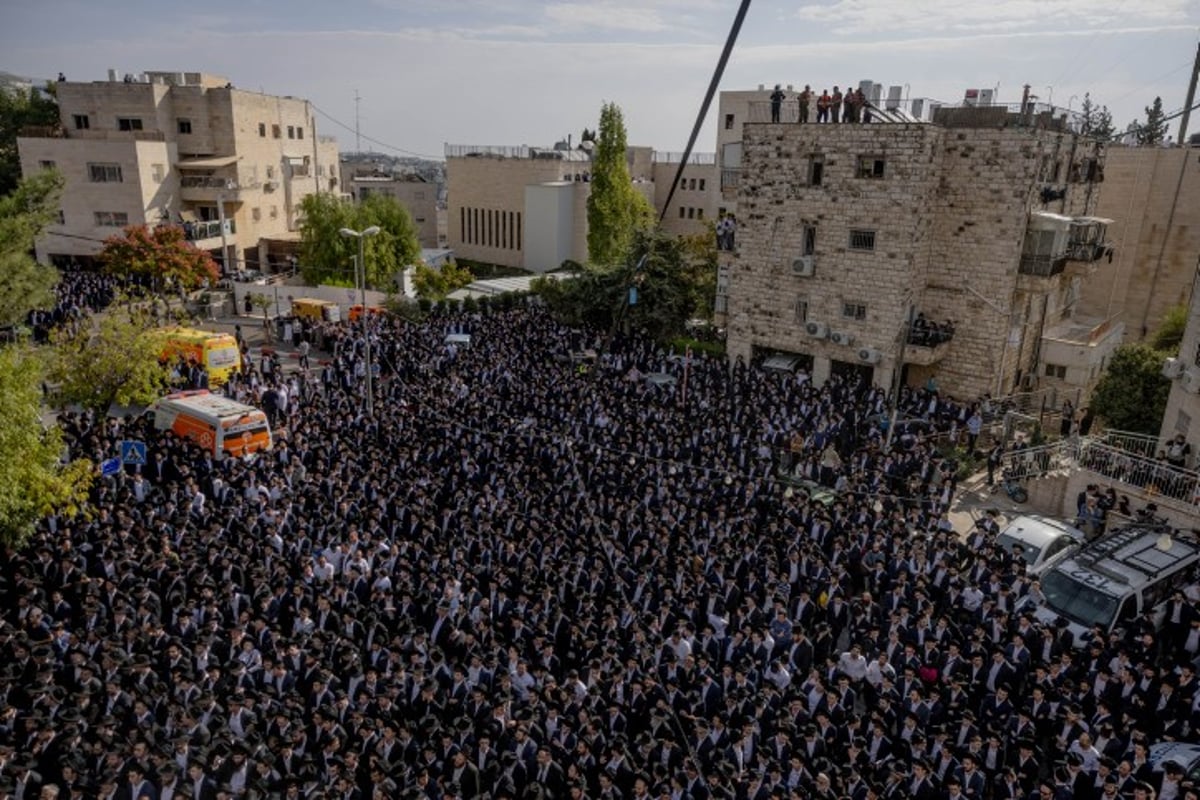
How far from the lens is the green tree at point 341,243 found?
3384 centimetres

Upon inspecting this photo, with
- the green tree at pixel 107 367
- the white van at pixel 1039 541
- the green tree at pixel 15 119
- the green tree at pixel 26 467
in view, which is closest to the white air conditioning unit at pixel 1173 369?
the white van at pixel 1039 541

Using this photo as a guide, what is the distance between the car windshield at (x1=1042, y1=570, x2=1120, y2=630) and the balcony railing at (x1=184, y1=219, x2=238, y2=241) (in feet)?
115

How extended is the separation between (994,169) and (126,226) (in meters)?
34.4

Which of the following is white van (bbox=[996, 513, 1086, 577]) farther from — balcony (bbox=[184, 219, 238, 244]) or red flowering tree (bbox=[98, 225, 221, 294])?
balcony (bbox=[184, 219, 238, 244])

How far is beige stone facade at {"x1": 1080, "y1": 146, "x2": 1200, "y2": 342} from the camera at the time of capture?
86.2 ft

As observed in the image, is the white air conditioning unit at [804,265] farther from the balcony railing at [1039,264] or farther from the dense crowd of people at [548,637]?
the dense crowd of people at [548,637]

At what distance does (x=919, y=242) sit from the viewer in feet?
67.8

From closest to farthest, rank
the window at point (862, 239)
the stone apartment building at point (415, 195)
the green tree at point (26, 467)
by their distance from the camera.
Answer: the green tree at point (26, 467)
the window at point (862, 239)
the stone apartment building at point (415, 195)

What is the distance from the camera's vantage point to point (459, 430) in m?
16.8

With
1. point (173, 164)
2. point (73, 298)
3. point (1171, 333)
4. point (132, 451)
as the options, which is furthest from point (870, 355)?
point (173, 164)

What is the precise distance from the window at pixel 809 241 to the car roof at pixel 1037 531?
1047 centimetres

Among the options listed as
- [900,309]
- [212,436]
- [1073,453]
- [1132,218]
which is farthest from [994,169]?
[212,436]

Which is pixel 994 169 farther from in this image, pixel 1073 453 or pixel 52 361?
pixel 52 361

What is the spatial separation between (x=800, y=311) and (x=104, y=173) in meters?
31.2
